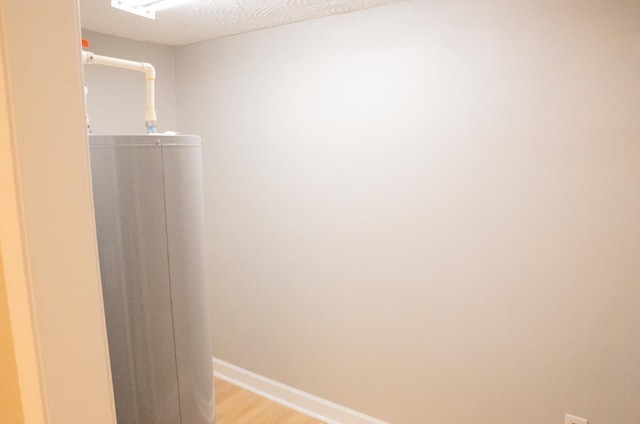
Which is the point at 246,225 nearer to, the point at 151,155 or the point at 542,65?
the point at 151,155

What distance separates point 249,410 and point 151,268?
1547mm

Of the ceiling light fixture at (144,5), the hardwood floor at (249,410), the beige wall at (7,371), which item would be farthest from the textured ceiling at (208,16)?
the hardwood floor at (249,410)

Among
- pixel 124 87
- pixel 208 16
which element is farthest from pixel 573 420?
pixel 124 87

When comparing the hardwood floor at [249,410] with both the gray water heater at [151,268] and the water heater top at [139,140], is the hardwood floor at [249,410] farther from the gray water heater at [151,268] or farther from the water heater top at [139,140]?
the water heater top at [139,140]

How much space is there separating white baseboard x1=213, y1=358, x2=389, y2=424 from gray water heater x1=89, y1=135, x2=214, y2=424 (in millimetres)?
1018

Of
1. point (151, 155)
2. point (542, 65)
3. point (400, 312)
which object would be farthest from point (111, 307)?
point (542, 65)

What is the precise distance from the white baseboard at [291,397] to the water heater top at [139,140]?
1801 mm

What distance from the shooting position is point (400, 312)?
7.13ft

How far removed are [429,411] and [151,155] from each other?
1.86 metres

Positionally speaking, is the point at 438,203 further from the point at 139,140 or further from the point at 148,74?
the point at 148,74

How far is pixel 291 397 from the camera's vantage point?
2654 mm

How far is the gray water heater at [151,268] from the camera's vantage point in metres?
1.45

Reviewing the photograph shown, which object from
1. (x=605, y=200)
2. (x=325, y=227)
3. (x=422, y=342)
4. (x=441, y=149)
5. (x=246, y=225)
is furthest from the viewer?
(x=246, y=225)

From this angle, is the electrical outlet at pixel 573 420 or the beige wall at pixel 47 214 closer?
the beige wall at pixel 47 214
